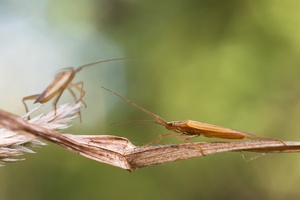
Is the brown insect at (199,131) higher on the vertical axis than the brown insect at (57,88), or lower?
lower

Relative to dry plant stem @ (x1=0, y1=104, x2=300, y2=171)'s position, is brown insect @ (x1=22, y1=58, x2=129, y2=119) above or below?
above

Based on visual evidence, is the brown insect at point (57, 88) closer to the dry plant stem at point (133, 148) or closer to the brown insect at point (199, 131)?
the brown insect at point (199, 131)

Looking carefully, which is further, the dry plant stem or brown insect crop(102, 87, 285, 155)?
brown insect crop(102, 87, 285, 155)

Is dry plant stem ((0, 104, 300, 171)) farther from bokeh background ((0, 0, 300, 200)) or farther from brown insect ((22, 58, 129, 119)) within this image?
bokeh background ((0, 0, 300, 200))

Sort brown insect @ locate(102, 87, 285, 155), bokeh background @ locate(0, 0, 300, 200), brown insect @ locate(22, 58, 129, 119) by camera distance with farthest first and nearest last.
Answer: bokeh background @ locate(0, 0, 300, 200), brown insect @ locate(22, 58, 129, 119), brown insect @ locate(102, 87, 285, 155)

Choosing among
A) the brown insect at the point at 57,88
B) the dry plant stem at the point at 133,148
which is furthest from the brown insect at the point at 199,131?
the brown insect at the point at 57,88

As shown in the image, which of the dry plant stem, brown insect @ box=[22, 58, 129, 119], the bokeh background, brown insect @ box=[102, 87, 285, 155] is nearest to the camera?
the dry plant stem

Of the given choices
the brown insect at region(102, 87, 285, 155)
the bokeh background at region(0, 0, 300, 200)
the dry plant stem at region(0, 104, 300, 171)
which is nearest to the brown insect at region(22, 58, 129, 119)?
the brown insect at region(102, 87, 285, 155)

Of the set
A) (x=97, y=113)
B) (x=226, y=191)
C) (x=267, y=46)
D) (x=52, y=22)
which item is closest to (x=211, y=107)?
(x=267, y=46)

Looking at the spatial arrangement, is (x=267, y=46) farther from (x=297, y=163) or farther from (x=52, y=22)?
(x=52, y=22)
